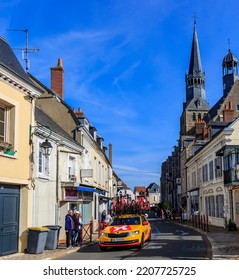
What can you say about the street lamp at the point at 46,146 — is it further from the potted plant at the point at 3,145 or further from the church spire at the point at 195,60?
the church spire at the point at 195,60

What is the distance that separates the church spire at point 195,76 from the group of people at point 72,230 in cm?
6701

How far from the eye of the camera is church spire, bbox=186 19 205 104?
78.0 meters

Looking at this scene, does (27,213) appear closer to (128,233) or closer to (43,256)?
(43,256)

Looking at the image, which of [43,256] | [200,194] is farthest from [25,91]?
[200,194]

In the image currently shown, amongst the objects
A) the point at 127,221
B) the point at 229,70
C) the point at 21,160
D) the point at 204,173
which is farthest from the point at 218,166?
the point at 229,70

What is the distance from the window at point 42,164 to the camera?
518 inches

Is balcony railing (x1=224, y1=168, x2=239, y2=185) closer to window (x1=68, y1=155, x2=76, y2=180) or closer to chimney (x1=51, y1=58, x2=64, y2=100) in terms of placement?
window (x1=68, y1=155, x2=76, y2=180)

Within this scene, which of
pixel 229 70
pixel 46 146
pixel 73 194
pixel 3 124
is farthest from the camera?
pixel 229 70

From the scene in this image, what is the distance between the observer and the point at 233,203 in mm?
21438

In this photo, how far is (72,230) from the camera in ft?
44.1

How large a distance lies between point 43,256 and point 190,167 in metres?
29.7

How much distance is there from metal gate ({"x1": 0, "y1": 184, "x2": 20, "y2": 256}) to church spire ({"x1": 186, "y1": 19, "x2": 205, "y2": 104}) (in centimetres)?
7041

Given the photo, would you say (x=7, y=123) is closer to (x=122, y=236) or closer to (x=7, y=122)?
(x=7, y=122)

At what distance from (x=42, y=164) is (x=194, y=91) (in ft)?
224
